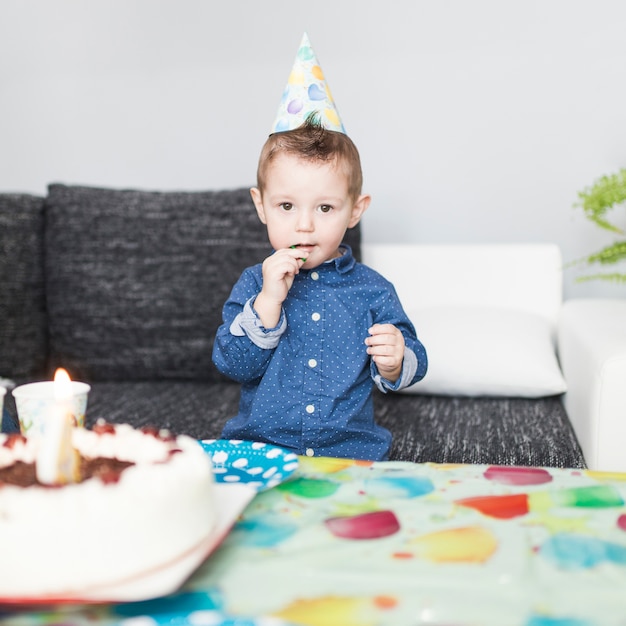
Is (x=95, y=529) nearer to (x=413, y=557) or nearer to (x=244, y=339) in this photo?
(x=413, y=557)

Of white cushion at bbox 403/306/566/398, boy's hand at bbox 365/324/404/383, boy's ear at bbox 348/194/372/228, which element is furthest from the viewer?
white cushion at bbox 403/306/566/398

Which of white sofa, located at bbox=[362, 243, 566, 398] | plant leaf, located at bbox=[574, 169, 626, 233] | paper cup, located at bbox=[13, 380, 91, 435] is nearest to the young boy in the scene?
paper cup, located at bbox=[13, 380, 91, 435]

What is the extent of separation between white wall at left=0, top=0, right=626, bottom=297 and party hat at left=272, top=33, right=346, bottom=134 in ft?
3.46

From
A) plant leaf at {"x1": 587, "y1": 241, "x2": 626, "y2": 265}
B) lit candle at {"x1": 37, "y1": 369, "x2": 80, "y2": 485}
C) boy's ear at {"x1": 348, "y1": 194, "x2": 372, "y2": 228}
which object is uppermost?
boy's ear at {"x1": 348, "y1": 194, "x2": 372, "y2": 228}

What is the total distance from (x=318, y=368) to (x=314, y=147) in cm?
36

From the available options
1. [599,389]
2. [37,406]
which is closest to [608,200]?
[599,389]

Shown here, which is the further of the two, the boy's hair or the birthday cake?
the boy's hair

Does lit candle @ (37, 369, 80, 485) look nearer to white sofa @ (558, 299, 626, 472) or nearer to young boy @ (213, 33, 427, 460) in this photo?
young boy @ (213, 33, 427, 460)

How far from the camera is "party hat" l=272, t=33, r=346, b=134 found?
1.29m

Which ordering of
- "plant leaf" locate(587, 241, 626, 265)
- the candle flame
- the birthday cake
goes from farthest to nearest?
1. "plant leaf" locate(587, 241, 626, 265)
2. the candle flame
3. the birthday cake

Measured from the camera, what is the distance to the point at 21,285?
6.79 ft

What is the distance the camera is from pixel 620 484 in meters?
0.79

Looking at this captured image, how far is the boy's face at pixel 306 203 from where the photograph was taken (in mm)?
1222

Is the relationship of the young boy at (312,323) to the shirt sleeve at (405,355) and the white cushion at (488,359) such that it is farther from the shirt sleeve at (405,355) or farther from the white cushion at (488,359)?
the white cushion at (488,359)
